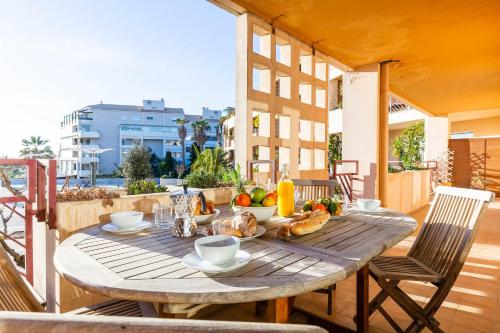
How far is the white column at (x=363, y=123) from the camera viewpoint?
4781mm

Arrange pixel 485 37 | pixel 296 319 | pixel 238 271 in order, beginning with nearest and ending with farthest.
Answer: pixel 238 271 < pixel 296 319 < pixel 485 37

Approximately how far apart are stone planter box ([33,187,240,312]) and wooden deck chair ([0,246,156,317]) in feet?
2.36

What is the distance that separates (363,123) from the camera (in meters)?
4.90

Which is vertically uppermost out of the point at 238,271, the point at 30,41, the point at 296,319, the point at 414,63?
the point at 30,41

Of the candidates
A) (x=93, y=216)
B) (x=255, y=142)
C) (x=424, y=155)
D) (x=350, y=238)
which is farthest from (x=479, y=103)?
(x=93, y=216)

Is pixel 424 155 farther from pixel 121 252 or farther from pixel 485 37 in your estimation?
pixel 121 252

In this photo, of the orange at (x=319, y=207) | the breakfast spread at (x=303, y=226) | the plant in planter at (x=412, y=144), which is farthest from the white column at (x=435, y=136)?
the breakfast spread at (x=303, y=226)

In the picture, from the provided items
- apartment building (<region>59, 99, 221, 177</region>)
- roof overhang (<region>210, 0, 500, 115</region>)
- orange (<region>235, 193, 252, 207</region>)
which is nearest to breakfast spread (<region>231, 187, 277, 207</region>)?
orange (<region>235, 193, 252, 207</region>)

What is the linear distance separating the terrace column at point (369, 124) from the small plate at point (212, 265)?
14.1 feet

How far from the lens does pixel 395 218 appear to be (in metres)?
1.76

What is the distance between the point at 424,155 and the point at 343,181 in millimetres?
7430

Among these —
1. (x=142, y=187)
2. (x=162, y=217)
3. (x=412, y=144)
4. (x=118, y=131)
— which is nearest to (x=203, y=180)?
(x=142, y=187)

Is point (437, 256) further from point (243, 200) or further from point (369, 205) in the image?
point (243, 200)

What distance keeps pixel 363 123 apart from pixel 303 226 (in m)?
4.02
